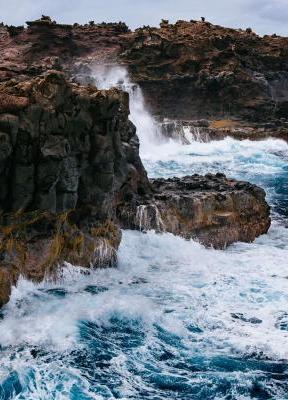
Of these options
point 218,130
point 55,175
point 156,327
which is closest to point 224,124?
point 218,130

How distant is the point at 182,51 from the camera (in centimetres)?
7631

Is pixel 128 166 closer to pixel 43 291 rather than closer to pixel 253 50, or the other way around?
pixel 43 291

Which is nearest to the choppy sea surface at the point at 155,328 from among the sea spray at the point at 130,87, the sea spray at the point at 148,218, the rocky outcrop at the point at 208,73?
the sea spray at the point at 148,218

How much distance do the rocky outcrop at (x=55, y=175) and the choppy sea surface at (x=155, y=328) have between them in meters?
0.84

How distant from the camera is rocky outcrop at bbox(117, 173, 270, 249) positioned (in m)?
23.2

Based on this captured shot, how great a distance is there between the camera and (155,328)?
53.2ft

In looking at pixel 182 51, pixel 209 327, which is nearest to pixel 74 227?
pixel 209 327

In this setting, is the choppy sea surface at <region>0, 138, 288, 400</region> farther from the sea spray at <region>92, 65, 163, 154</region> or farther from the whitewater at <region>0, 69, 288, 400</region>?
the sea spray at <region>92, 65, 163, 154</region>

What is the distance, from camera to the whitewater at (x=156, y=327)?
1330cm

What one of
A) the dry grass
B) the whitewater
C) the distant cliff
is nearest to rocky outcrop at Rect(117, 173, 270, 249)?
the whitewater

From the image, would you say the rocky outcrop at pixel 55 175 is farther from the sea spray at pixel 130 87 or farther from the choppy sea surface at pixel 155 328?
the sea spray at pixel 130 87

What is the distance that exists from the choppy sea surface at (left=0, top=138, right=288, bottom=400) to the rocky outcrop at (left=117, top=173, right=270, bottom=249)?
692mm

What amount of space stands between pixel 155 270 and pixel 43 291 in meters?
4.72

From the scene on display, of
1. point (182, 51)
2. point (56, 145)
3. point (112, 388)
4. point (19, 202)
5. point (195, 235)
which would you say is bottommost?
point (112, 388)
